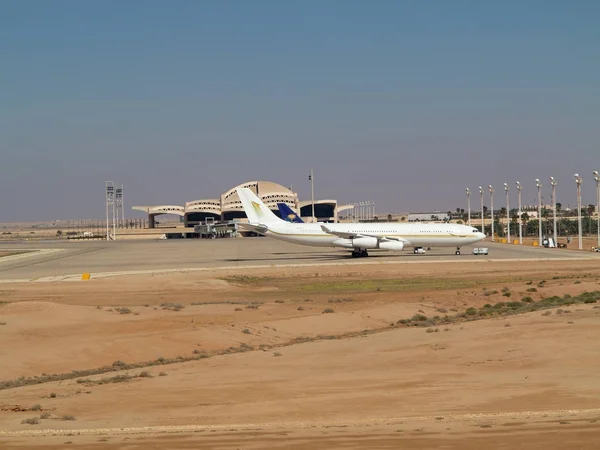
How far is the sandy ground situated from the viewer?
51.6ft

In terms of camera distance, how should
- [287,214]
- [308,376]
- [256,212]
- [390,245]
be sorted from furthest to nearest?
1. [287,214]
2. [256,212]
3. [390,245]
4. [308,376]

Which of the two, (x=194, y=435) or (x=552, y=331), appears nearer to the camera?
(x=194, y=435)

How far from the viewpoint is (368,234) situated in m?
81.8

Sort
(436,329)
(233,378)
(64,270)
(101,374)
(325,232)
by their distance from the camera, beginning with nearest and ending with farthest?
1. (233,378)
2. (101,374)
3. (436,329)
4. (64,270)
5. (325,232)

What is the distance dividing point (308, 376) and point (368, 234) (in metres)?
59.8

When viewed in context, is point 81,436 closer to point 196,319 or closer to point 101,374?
point 101,374

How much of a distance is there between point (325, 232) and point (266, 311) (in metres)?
44.2

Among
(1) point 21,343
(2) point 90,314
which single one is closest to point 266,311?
(2) point 90,314

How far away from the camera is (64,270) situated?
248 feet

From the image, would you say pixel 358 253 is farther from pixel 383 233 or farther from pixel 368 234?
pixel 383 233

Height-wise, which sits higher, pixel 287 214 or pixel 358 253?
pixel 287 214

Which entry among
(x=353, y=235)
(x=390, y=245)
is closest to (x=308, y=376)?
(x=353, y=235)

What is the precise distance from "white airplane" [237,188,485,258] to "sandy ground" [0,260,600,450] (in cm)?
3614

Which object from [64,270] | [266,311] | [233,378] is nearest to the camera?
[233,378]
